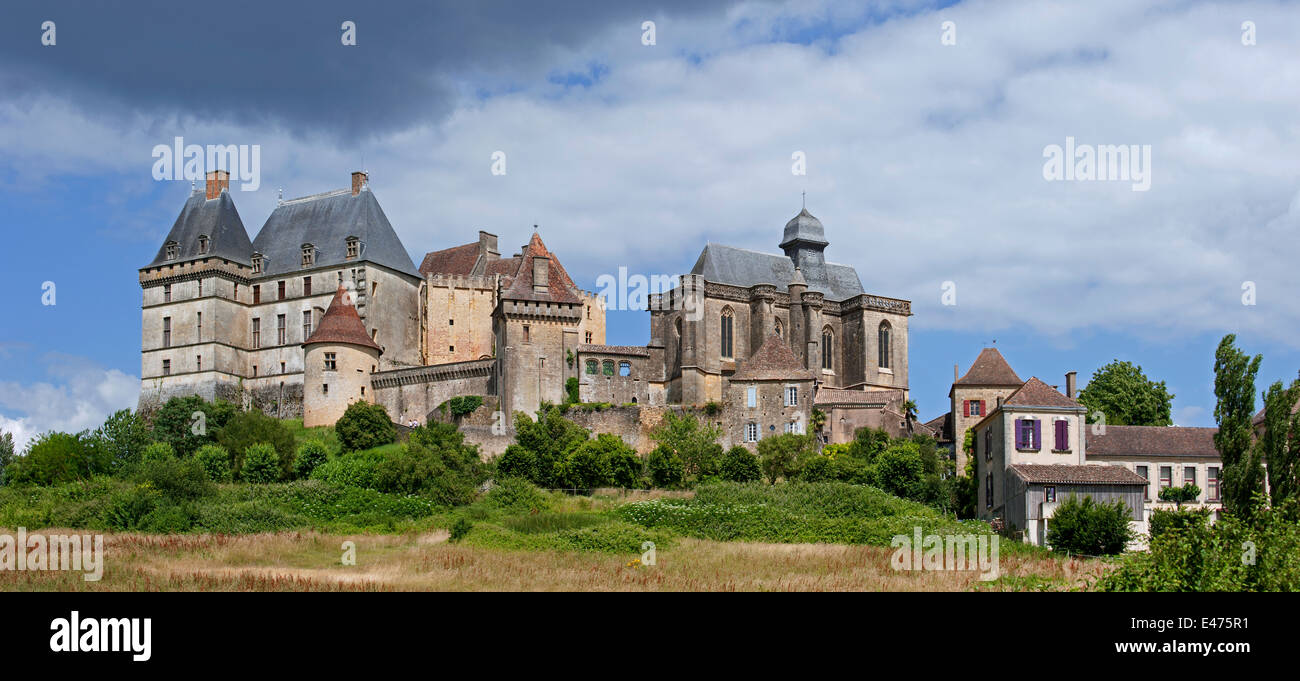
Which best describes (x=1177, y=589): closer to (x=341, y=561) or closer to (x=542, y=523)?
(x=341, y=561)

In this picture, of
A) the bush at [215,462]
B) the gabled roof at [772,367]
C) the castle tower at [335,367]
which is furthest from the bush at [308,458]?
the gabled roof at [772,367]

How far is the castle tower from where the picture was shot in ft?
230

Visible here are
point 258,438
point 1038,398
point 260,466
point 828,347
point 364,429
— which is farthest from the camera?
point 828,347

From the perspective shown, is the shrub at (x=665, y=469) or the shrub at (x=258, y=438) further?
the shrub at (x=258, y=438)

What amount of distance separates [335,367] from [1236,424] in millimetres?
45456

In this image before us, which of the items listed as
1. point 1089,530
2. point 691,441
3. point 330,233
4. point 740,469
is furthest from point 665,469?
point 330,233

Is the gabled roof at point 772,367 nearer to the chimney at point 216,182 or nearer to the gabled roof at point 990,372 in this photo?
the gabled roof at point 990,372

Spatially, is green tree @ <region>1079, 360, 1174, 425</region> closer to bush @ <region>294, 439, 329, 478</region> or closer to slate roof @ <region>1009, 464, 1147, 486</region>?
slate roof @ <region>1009, 464, 1147, 486</region>

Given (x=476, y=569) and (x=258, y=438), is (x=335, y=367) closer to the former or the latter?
(x=258, y=438)

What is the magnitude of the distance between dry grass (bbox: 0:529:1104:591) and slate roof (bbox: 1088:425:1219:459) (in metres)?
13.3

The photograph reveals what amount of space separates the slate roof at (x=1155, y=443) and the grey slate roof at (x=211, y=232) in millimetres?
49285

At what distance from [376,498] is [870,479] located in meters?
20.0

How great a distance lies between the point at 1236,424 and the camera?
40094 millimetres

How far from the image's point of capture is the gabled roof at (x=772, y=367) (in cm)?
6475
